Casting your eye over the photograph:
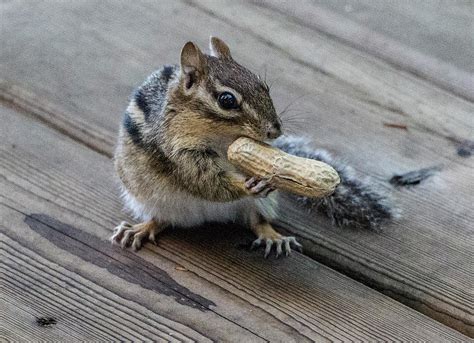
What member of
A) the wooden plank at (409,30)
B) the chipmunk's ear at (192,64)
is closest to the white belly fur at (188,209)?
the chipmunk's ear at (192,64)

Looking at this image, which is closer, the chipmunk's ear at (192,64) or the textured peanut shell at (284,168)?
the textured peanut shell at (284,168)

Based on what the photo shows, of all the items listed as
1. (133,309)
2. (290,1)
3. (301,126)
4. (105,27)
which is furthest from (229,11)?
(133,309)

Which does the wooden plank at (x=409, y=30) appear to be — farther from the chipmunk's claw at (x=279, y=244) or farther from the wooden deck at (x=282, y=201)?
the chipmunk's claw at (x=279, y=244)

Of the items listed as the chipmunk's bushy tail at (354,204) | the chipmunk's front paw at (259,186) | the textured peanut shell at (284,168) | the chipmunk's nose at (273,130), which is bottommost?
the chipmunk's bushy tail at (354,204)

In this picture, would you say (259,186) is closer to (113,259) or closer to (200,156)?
(200,156)

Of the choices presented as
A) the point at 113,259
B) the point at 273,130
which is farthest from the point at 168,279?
the point at 273,130

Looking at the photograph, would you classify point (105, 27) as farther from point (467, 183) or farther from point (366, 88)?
point (467, 183)
